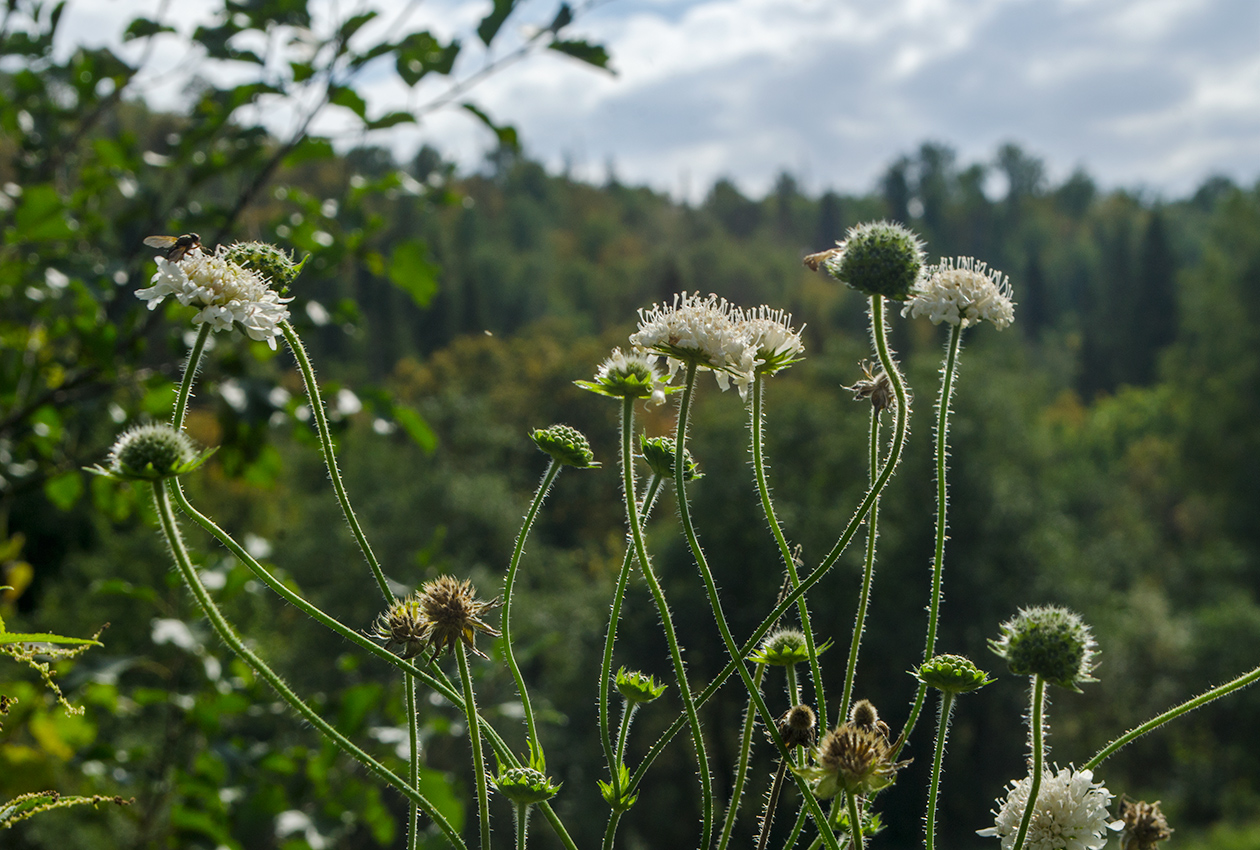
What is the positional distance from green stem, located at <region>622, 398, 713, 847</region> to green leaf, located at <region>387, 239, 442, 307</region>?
2432 millimetres

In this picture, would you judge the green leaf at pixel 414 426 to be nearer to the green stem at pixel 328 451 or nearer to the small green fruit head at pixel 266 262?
the small green fruit head at pixel 266 262

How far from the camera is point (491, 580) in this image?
36.5 meters

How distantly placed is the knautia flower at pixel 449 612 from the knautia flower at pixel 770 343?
478 mm

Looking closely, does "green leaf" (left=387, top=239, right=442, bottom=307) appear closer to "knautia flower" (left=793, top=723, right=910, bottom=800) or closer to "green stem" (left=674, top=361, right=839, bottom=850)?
"green stem" (left=674, top=361, right=839, bottom=850)

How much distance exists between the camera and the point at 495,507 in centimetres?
4319

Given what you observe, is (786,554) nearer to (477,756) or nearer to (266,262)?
(477,756)

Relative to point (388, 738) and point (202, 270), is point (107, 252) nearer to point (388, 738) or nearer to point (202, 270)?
point (388, 738)

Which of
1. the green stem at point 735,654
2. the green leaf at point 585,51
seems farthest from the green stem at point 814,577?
the green leaf at point 585,51

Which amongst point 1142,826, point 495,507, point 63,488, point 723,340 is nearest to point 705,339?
point 723,340

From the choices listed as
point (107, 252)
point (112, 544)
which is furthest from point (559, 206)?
point (107, 252)

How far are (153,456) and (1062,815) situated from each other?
111 cm

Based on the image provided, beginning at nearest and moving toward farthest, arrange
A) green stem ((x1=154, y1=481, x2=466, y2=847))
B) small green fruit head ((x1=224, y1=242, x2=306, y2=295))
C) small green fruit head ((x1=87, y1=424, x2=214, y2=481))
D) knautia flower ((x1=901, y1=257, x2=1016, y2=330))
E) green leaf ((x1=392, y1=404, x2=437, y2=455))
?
1. green stem ((x1=154, y1=481, x2=466, y2=847))
2. small green fruit head ((x1=87, y1=424, x2=214, y2=481))
3. small green fruit head ((x1=224, y1=242, x2=306, y2=295))
4. knautia flower ((x1=901, y1=257, x2=1016, y2=330))
5. green leaf ((x1=392, y1=404, x2=437, y2=455))

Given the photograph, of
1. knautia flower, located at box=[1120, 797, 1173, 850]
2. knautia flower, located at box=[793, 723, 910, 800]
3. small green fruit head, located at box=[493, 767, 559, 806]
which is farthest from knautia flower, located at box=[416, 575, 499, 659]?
knautia flower, located at box=[1120, 797, 1173, 850]

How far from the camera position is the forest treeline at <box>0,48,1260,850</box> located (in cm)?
344
